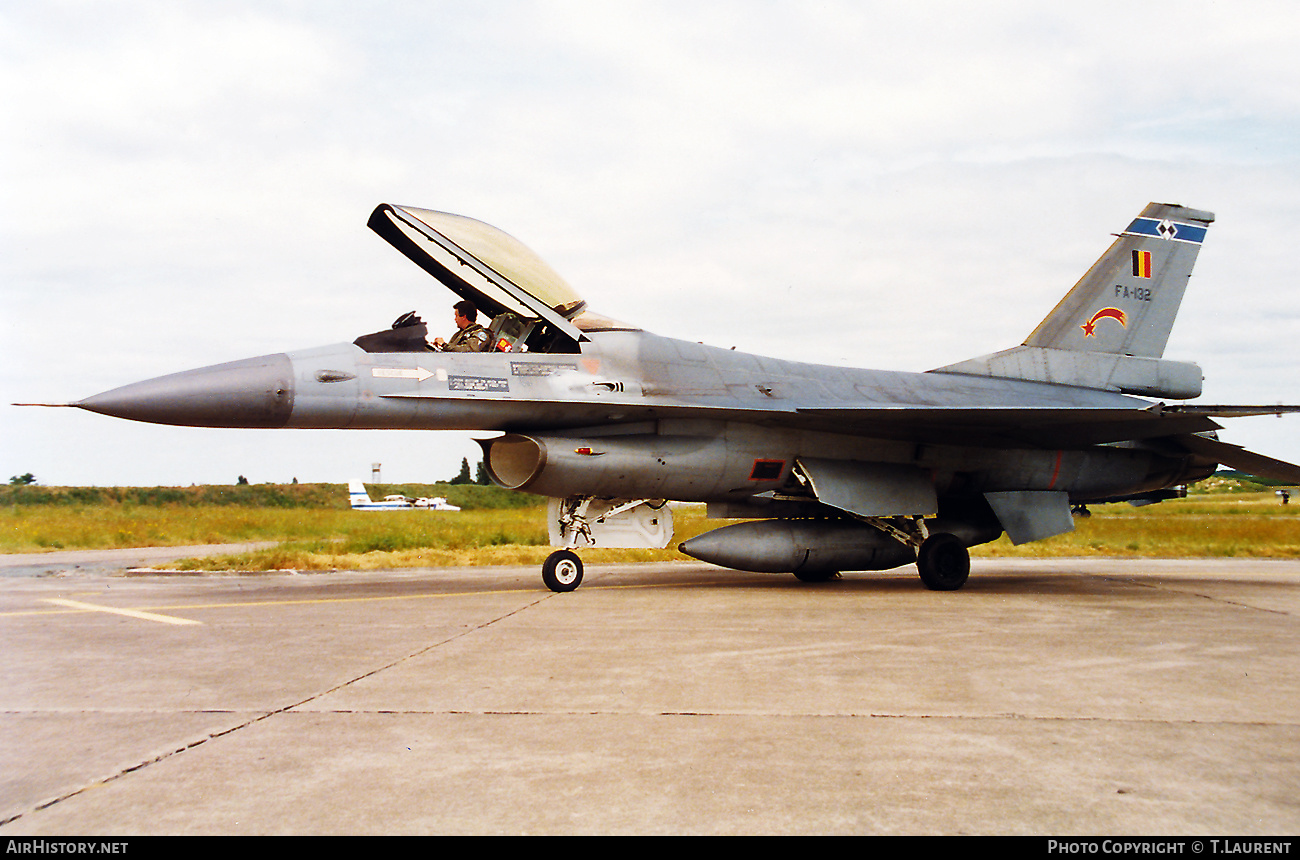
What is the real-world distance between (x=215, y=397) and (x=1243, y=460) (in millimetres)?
12192

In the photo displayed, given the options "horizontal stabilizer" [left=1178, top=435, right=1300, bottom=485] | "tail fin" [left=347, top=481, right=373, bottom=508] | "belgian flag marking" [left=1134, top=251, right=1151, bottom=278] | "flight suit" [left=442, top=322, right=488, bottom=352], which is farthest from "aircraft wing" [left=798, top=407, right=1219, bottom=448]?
"tail fin" [left=347, top=481, right=373, bottom=508]

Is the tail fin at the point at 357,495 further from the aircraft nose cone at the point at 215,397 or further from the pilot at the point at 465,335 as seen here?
the aircraft nose cone at the point at 215,397

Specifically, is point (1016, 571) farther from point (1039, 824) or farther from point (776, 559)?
point (1039, 824)

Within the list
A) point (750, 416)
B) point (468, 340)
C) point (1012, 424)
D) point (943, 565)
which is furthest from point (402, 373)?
point (1012, 424)

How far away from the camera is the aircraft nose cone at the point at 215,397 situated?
816 centimetres

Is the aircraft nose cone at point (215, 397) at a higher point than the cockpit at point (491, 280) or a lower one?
lower

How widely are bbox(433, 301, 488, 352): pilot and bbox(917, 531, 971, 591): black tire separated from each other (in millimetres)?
5577

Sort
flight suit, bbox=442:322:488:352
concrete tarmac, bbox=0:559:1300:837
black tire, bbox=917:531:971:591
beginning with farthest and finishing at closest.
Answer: black tire, bbox=917:531:971:591 < flight suit, bbox=442:322:488:352 < concrete tarmac, bbox=0:559:1300:837

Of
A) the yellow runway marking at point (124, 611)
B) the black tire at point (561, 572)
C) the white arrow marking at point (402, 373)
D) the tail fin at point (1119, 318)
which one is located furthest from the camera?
the tail fin at point (1119, 318)

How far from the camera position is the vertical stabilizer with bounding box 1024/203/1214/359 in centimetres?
1298

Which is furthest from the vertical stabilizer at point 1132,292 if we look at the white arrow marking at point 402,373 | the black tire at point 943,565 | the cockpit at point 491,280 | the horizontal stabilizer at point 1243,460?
the white arrow marking at point 402,373

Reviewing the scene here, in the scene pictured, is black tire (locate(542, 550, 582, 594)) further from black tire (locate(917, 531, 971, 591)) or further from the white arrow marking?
black tire (locate(917, 531, 971, 591))

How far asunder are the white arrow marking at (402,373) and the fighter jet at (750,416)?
0.03 metres
